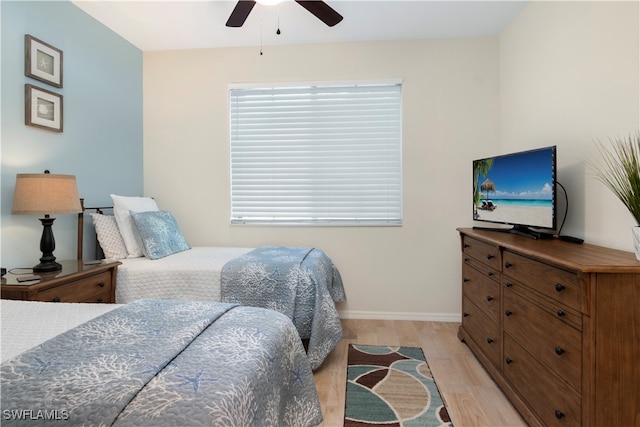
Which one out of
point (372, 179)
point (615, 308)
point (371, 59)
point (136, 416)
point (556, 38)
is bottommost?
point (136, 416)

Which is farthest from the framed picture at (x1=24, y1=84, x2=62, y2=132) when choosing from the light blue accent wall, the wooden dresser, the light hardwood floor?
the wooden dresser

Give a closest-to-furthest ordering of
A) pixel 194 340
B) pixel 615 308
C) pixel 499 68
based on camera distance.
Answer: pixel 194 340 → pixel 615 308 → pixel 499 68

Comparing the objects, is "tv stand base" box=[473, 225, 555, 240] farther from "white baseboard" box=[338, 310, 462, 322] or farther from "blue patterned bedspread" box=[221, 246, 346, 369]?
"blue patterned bedspread" box=[221, 246, 346, 369]

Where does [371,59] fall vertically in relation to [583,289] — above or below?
above

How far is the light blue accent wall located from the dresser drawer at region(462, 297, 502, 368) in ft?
10.4

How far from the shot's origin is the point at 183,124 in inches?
136

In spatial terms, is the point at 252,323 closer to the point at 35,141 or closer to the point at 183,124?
the point at 35,141

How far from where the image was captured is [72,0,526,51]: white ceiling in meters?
2.64

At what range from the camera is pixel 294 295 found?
222 centimetres

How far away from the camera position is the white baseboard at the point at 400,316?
10.6 feet

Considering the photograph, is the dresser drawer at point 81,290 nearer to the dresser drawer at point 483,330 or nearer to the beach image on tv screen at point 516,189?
the dresser drawer at point 483,330

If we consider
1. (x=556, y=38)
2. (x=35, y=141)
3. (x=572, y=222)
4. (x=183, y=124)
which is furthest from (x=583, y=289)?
(x=183, y=124)

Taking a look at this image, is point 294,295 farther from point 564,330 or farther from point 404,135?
point 404,135

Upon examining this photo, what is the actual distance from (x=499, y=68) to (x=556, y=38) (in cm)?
89
